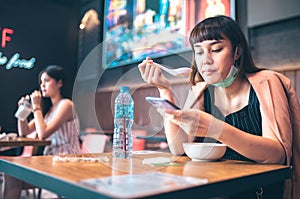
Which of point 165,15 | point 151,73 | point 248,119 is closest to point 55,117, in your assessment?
point 151,73

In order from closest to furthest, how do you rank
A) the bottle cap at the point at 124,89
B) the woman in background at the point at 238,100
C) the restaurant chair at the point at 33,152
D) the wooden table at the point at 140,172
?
the wooden table at the point at 140,172 < the woman in background at the point at 238,100 < the bottle cap at the point at 124,89 < the restaurant chair at the point at 33,152

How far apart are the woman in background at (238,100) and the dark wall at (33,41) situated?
4386mm

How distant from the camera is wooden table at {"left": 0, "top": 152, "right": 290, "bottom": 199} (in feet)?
2.06

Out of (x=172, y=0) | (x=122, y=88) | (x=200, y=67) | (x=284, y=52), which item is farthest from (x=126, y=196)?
(x=172, y=0)

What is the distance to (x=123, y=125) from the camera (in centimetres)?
Result: 114

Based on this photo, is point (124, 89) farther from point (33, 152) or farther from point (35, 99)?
point (33, 152)

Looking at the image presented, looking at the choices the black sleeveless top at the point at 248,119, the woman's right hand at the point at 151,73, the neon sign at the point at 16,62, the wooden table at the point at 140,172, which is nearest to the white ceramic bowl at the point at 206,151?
the wooden table at the point at 140,172

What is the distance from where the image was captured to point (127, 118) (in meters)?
1.17

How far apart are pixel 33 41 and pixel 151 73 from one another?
4.81 metres

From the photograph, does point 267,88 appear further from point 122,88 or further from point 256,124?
point 122,88

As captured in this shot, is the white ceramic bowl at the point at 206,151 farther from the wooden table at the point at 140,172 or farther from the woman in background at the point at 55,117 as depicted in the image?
the woman in background at the point at 55,117

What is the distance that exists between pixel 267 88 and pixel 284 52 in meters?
1.77

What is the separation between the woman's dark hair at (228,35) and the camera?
1.17m

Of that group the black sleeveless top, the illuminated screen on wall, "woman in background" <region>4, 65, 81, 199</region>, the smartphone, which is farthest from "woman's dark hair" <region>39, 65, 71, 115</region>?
the smartphone
